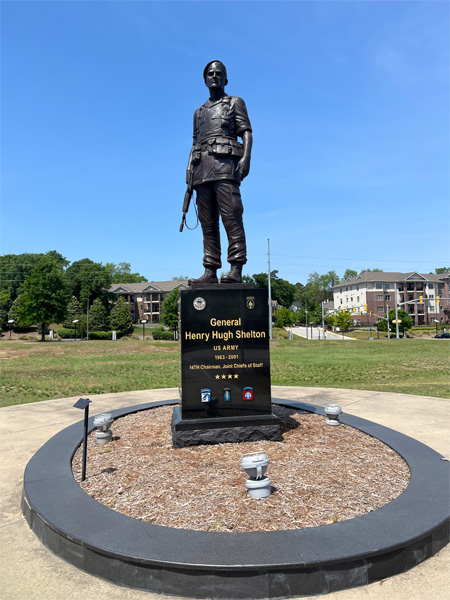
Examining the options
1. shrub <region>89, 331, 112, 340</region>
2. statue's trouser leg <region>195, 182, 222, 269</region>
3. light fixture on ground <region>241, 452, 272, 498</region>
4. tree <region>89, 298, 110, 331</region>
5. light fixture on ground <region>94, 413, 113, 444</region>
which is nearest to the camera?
light fixture on ground <region>241, 452, 272, 498</region>

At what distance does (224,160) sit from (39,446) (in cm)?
552

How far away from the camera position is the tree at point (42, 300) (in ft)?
165

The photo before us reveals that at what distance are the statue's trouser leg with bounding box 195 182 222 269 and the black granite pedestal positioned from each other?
0.93 metres

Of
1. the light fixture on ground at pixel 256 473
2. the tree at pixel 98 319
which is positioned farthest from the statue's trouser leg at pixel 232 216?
the tree at pixel 98 319

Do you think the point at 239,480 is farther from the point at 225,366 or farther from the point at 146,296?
the point at 146,296

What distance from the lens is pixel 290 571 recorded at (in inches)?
111

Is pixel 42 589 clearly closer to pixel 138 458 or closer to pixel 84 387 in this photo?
pixel 138 458

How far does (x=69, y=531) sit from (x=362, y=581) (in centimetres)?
232

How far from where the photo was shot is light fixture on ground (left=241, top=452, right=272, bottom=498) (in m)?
3.77

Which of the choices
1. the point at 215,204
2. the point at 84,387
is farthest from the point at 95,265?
the point at 215,204

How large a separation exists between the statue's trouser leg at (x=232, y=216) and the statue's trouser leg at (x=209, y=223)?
25 centimetres

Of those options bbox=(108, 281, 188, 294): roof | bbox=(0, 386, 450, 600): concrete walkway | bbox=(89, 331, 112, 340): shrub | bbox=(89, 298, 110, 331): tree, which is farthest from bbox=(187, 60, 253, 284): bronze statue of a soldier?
bbox=(108, 281, 188, 294): roof

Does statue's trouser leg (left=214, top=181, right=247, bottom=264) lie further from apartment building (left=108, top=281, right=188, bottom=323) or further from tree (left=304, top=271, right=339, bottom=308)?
tree (left=304, top=271, right=339, bottom=308)

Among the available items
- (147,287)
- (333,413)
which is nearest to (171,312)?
(147,287)
